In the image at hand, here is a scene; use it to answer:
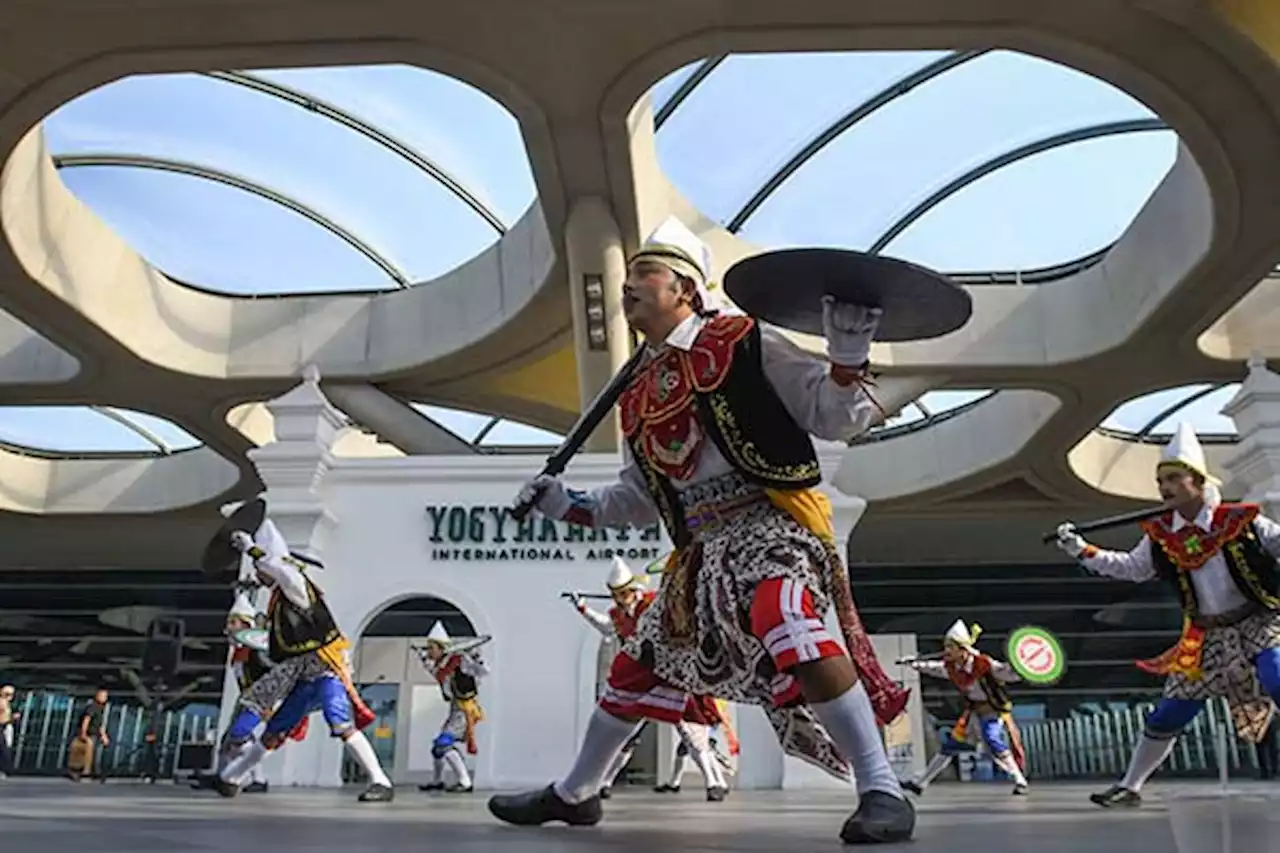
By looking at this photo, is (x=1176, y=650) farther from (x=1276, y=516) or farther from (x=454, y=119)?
(x=454, y=119)

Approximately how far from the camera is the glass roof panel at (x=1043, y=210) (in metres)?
14.6

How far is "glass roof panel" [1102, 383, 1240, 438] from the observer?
1975cm

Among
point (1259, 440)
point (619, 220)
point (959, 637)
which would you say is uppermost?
point (619, 220)

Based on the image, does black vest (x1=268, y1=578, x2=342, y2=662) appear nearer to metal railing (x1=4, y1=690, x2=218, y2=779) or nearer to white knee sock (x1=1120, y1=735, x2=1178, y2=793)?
white knee sock (x1=1120, y1=735, x2=1178, y2=793)

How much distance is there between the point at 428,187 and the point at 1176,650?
504 inches

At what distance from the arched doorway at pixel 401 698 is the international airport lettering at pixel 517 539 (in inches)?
98.2

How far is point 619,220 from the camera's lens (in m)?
14.8

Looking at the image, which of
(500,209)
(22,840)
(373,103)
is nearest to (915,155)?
(500,209)

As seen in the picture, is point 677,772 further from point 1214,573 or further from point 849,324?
point 849,324

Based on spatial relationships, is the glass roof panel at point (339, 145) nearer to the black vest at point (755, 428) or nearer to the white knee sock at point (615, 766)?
the white knee sock at point (615, 766)

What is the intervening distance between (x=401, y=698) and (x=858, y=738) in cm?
1385

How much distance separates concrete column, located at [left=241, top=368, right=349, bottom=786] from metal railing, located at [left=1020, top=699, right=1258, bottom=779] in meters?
12.7

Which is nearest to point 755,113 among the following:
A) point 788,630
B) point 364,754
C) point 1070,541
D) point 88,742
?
point 1070,541

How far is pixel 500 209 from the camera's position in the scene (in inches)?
653
